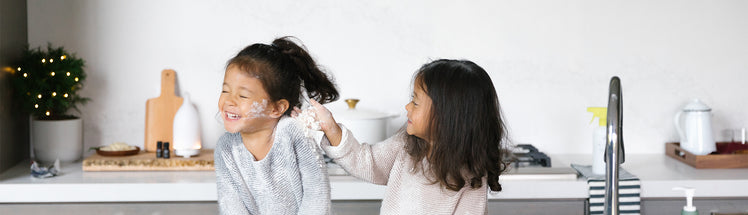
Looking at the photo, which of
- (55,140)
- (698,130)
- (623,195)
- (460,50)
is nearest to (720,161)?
(698,130)

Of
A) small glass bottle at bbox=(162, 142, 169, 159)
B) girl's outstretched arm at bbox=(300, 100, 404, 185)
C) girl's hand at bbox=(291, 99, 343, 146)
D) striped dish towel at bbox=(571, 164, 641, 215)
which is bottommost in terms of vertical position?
striped dish towel at bbox=(571, 164, 641, 215)

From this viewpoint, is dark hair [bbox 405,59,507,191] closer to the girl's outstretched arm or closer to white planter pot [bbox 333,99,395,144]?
the girl's outstretched arm

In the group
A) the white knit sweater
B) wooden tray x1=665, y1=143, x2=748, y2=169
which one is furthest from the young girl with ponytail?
wooden tray x1=665, y1=143, x2=748, y2=169

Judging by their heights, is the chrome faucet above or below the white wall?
below

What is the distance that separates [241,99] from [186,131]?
984 mm

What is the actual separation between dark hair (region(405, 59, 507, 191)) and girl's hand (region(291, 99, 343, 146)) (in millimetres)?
176

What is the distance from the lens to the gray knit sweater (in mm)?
1192

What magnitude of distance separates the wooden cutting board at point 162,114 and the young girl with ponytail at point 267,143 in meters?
1.06

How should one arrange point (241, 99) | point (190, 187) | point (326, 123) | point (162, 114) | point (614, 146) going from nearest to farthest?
1. point (614, 146)
2. point (241, 99)
3. point (326, 123)
4. point (190, 187)
5. point (162, 114)

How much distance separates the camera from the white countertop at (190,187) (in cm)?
182

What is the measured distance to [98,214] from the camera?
1839 mm

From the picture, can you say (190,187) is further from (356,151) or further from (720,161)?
(720,161)

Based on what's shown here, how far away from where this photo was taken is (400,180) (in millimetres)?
1366

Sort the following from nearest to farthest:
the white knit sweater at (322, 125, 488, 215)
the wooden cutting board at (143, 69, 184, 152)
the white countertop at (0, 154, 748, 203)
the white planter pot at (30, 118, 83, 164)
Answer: the white knit sweater at (322, 125, 488, 215), the white countertop at (0, 154, 748, 203), the white planter pot at (30, 118, 83, 164), the wooden cutting board at (143, 69, 184, 152)
